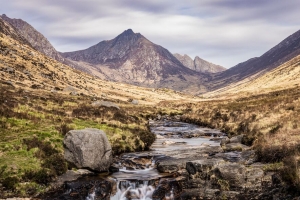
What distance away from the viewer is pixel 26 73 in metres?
118

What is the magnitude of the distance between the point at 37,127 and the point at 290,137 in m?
21.4

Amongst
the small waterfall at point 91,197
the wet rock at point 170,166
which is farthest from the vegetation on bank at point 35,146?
the wet rock at point 170,166

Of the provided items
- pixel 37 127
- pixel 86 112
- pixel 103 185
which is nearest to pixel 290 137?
pixel 103 185

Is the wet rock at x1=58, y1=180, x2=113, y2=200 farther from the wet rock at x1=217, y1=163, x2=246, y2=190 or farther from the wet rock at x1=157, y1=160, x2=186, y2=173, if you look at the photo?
the wet rock at x1=217, y1=163, x2=246, y2=190

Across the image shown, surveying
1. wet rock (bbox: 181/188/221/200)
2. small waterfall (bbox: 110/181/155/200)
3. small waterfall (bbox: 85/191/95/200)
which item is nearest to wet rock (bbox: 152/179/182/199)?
small waterfall (bbox: 110/181/155/200)

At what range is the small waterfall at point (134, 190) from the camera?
64.8 feet

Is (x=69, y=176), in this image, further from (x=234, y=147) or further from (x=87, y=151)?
(x=234, y=147)

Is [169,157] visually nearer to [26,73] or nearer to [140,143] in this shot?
[140,143]

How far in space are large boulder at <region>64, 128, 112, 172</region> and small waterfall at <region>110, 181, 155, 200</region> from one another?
301 cm

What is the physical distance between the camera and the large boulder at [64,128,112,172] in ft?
73.3

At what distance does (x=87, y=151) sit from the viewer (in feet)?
73.9

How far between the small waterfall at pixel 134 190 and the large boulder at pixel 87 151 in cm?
301

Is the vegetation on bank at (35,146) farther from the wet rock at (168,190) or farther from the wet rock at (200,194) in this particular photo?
the wet rock at (200,194)

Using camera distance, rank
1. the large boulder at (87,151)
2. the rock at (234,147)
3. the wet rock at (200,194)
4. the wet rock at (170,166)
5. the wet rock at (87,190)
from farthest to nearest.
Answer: the rock at (234,147)
the wet rock at (170,166)
the large boulder at (87,151)
the wet rock at (87,190)
the wet rock at (200,194)
